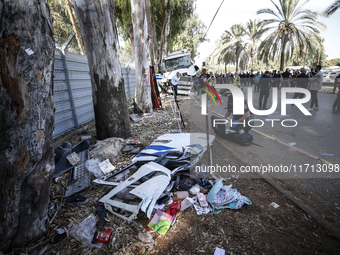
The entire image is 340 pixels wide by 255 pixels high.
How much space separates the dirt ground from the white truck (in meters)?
12.8

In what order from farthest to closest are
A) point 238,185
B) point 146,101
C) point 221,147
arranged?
point 146,101 → point 221,147 → point 238,185

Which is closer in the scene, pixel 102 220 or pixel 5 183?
pixel 5 183

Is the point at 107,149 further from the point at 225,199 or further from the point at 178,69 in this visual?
the point at 178,69

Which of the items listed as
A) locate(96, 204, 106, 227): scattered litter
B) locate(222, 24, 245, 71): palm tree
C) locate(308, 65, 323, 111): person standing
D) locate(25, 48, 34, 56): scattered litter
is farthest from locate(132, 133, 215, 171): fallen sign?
locate(222, 24, 245, 71): palm tree

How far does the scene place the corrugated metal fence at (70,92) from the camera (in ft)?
15.5

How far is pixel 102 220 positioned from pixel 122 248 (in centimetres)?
50

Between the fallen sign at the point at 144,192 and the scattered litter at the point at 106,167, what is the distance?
89 centimetres

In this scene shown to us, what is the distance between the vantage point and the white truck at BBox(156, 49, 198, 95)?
15.1 m

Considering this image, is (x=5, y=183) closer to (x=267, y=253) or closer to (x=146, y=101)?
(x=267, y=253)

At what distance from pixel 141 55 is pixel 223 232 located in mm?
7198

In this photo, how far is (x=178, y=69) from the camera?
614 inches

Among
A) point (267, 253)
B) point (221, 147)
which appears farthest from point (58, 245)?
point (221, 147)

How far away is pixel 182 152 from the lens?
3.74 metres

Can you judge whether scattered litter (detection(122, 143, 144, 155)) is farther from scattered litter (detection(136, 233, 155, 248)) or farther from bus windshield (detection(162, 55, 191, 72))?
bus windshield (detection(162, 55, 191, 72))
